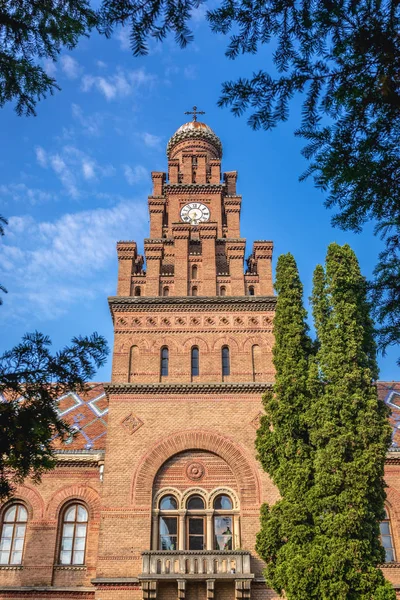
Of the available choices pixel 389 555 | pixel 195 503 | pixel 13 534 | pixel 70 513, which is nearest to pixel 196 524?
pixel 195 503

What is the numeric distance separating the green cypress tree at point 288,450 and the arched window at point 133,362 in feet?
18.4

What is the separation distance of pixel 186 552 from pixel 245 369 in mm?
6695

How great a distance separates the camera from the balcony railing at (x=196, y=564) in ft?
60.5

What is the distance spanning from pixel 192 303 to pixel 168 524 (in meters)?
8.09

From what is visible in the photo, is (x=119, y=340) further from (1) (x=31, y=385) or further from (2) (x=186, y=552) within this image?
(1) (x=31, y=385)

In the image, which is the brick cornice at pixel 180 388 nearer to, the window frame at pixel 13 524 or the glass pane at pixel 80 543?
the glass pane at pixel 80 543

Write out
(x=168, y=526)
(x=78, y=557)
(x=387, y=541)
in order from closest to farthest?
(x=168, y=526) < (x=78, y=557) < (x=387, y=541)

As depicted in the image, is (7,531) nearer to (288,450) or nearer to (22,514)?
(22,514)

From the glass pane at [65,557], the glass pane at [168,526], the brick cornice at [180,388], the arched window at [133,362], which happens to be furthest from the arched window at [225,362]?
the glass pane at [65,557]

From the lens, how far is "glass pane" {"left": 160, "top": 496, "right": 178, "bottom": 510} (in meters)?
20.4

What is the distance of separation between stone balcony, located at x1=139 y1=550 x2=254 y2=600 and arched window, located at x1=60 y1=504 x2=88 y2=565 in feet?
12.4

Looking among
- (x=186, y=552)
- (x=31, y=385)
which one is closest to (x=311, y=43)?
(x=31, y=385)

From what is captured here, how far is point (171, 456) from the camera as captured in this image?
825 inches

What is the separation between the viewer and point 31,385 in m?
6.98
